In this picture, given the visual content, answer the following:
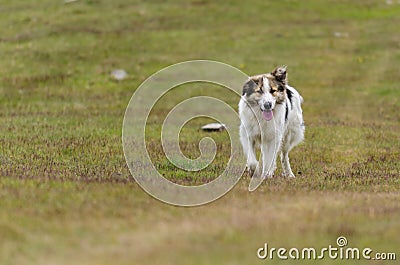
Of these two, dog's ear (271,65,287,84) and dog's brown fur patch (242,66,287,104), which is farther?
dog's ear (271,65,287,84)

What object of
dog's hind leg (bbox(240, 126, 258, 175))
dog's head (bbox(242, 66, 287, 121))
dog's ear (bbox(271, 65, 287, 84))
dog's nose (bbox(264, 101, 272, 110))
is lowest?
dog's hind leg (bbox(240, 126, 258, 175))

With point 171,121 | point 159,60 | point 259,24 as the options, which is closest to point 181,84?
point 159,60

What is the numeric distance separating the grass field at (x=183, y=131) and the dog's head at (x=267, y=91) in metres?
1.61

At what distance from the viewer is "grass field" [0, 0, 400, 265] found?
823 centimetres

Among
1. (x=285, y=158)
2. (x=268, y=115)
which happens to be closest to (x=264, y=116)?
(x=268, y=115)

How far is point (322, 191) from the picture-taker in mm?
11789

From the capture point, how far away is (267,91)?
13180mm

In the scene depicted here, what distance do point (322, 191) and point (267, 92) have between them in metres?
2.57

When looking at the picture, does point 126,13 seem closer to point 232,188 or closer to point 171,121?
point 171,121
